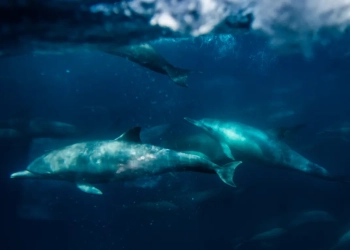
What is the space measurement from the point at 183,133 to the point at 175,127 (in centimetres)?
157

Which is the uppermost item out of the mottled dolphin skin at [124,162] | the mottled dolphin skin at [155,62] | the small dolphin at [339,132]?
the small dolphin at [339,132]

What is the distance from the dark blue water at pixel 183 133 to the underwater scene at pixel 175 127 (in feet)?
0.49

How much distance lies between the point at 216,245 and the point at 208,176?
786 centimetres

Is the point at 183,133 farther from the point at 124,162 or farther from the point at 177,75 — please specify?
the point at 124,162

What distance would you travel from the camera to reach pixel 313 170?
12.6 metres

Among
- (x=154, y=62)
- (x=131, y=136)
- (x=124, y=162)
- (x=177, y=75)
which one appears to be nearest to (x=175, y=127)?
(x=154, y=62)

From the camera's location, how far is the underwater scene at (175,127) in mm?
9582

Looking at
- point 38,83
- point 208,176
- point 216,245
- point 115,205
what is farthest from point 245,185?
point 38,83

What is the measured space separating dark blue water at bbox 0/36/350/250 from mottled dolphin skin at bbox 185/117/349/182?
331 inches

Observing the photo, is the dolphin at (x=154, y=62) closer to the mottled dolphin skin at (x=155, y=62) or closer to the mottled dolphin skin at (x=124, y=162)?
the mottled dolphin skin at (x=155, y=62)

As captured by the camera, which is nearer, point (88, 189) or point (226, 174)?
point (88, 189)

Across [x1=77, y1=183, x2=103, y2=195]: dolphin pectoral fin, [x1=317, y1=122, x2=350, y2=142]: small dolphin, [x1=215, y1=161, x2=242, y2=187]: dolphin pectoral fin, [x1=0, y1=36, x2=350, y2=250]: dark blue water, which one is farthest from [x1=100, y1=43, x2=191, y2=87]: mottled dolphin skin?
[x1=317, y1=122, x2=350, y2=142]: small dolphin

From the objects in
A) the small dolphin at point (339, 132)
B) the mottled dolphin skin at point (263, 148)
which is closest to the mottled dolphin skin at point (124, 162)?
the mottled dolphin skin at point (263, 148)

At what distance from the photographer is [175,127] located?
25.7 metres
